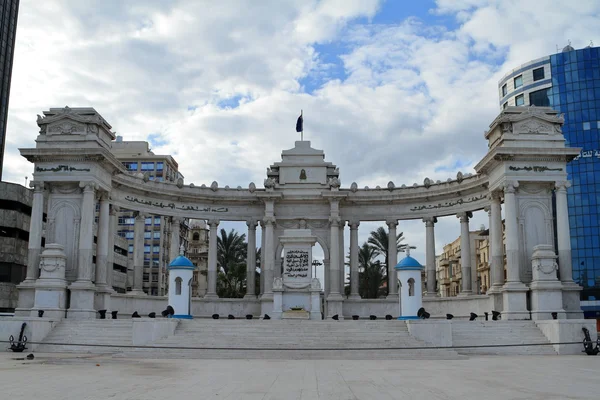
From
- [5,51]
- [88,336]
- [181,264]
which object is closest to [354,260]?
[181,264]

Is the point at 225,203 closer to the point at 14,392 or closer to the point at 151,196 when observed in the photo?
the point at 151,196

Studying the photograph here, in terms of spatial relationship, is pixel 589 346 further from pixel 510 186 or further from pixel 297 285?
pixel 297 285

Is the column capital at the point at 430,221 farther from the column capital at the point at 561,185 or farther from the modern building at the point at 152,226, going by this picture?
the modern building at the point at 152,226

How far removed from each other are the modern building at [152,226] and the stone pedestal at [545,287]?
83.7 metres

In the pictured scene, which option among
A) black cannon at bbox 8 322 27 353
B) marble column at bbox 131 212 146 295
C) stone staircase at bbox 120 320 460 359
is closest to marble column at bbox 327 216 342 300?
marble column at bbox 131 212 146 295

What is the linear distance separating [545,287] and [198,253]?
324 ft

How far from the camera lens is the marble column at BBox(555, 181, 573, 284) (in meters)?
42.0

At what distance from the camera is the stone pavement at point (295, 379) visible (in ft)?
53.5

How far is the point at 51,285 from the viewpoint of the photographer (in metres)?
40.8

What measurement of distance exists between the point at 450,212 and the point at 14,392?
42725mm

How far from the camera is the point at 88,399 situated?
606 inches

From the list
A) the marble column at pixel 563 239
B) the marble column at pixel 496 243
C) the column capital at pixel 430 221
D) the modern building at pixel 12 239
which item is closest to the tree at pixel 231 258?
the modern building at pixel 12 239

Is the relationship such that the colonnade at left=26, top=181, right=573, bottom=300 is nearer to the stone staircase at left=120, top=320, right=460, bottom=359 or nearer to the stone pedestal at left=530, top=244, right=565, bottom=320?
the stone pedestal at left=530, top=244, right=565, bottom=320

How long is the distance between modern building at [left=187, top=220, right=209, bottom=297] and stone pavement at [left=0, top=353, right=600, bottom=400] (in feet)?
313
